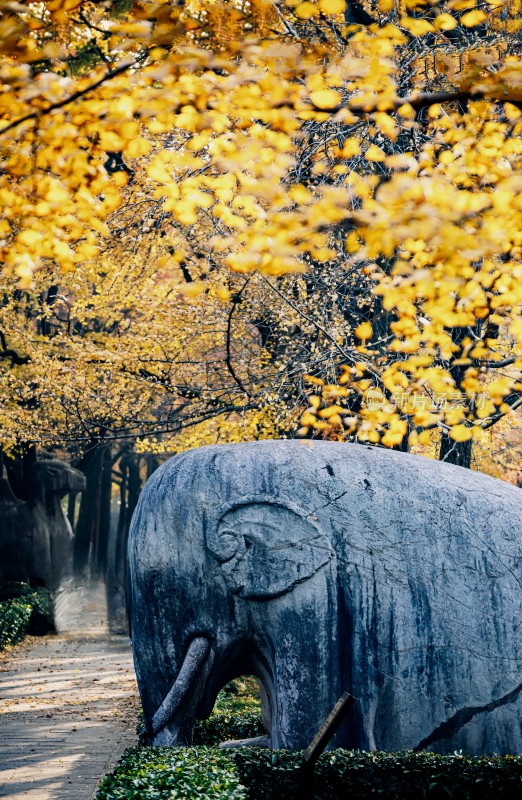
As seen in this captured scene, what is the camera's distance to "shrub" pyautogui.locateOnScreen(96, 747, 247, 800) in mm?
5148

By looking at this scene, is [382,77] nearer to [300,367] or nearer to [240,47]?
[240,47]

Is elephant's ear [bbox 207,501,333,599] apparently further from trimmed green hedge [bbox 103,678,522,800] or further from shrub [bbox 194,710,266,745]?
shrub [bbox 194,710,266,745]

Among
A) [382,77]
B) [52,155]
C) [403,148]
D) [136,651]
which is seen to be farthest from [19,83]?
[403,148]

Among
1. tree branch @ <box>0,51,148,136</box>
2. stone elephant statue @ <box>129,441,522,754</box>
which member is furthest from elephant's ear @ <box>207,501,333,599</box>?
tree branch @ <box>0,51,148,136</box>

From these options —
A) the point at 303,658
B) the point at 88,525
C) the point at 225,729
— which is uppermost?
the point at 88,525

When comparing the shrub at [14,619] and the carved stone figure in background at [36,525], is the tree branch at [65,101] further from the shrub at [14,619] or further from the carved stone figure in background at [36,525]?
the carved stone figure in background at [36,525]

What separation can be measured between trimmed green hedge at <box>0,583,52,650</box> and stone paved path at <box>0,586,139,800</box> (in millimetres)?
377

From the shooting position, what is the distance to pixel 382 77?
4.16 metres

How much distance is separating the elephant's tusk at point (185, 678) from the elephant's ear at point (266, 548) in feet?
1.75

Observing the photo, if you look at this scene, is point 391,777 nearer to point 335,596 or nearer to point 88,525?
point 335,596

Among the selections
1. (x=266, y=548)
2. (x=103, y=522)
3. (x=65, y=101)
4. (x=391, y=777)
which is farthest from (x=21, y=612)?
(x=65, y=101)

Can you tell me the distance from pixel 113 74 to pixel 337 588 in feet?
13.2

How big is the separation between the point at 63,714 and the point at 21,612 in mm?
7652

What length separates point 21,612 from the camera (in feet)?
64.7
